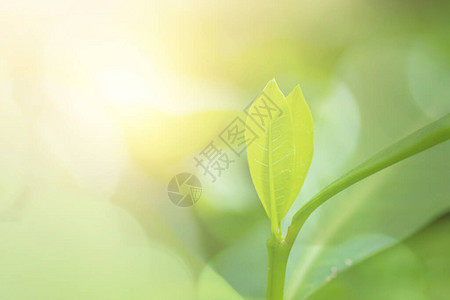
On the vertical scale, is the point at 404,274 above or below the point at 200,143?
below

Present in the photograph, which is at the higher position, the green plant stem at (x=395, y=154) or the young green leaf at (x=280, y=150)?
the young green leaf at (x=280, y=150)

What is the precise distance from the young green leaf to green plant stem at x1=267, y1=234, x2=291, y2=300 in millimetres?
14

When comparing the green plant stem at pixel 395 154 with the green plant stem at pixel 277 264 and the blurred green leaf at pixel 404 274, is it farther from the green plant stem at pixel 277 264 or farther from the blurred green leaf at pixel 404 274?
the blurred green leaf at pixel 404 274

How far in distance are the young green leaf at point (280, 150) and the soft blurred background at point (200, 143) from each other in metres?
0.15

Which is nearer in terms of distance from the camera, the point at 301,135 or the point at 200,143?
the point at 301,135

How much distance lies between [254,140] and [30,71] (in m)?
0.31

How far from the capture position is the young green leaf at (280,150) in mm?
241

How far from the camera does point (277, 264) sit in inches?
8.9

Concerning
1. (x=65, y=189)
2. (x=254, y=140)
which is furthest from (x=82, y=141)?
(x=254, y=140)

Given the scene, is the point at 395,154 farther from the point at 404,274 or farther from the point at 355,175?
the point at 404,274

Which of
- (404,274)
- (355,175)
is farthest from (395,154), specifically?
(404,274)

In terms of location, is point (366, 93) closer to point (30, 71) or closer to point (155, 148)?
point (155, 148)

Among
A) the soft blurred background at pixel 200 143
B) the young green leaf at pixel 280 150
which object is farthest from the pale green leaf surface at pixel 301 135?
the soft blurred background at pixel 200 143

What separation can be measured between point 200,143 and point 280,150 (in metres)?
0.21
